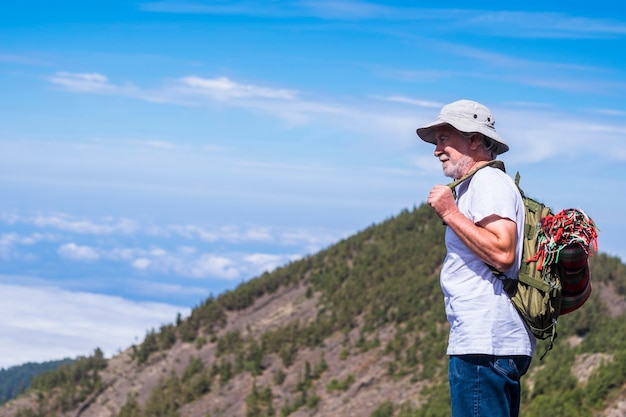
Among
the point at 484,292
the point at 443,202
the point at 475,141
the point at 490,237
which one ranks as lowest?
A: the point at 484,292

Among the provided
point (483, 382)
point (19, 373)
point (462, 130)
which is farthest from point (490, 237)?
point (19, 373)

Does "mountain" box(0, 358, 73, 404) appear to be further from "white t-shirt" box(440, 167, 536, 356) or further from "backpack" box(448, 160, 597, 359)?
"backpack" box(448, 160, 597, 359)

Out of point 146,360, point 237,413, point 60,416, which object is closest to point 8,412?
point 60,416

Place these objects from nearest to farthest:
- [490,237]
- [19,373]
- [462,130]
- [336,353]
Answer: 1. [490,237]
2. [462,130]
3. [336,353]
4. [19,373]

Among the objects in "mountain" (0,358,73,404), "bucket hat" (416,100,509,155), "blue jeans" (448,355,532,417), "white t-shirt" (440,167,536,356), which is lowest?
"blue jeans" (448,355,532,417)

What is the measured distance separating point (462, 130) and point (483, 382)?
1.35m

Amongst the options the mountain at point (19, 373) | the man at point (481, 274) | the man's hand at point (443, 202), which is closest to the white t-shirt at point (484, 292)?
the man at point (481, 274)

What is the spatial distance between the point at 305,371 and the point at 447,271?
21829mm

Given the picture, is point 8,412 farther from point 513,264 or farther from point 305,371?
point 513,264

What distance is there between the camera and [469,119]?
471 cm

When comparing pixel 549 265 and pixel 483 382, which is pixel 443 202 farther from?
pixel 483 382

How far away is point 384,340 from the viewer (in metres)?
26.1

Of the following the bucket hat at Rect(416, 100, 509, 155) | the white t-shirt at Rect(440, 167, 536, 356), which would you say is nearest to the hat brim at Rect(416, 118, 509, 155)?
the bucket hat at Rect(416, 100, 509, 155)

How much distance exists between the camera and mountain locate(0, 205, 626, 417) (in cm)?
1905
